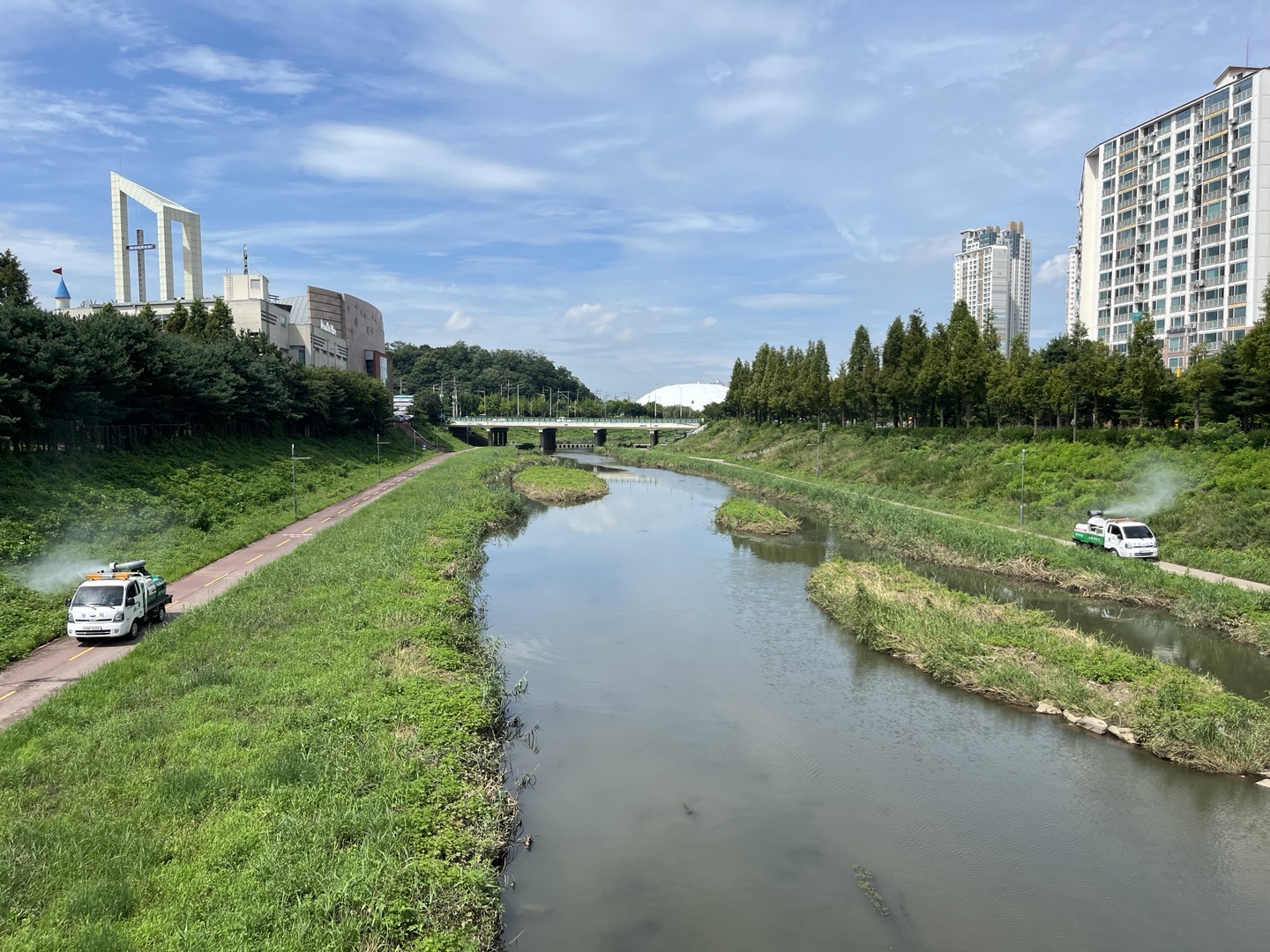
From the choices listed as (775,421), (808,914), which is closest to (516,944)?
(808,914)

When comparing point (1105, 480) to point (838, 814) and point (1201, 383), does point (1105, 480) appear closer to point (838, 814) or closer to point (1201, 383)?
point (1201, 383)

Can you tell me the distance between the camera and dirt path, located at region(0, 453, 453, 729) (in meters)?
15.2

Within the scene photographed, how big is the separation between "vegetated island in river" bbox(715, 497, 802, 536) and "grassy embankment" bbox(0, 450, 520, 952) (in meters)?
25.4

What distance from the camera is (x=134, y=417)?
133 ft

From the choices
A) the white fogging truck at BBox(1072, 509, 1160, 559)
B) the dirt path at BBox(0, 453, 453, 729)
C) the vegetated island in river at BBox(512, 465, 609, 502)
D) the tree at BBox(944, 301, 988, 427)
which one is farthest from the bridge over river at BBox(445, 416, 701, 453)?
the white fogging truck at BBox(1072, 509, 1160, 559)

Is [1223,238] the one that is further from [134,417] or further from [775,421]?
[134,417]

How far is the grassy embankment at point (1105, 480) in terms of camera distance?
2983 centimetres

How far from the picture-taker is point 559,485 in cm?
6316

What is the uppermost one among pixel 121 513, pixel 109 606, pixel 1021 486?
pixel 121 513

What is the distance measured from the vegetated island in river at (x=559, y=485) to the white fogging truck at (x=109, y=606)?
40.1m

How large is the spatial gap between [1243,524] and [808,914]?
27.2m

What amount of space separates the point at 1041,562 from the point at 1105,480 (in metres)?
11.8

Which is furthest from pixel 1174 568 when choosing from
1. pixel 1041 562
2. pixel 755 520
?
pixel 755 520

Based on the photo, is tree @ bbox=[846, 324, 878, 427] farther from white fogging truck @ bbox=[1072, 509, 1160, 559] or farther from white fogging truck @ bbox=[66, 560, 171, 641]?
white fogging truck @ bbox=[66, 560, 171, 641]
